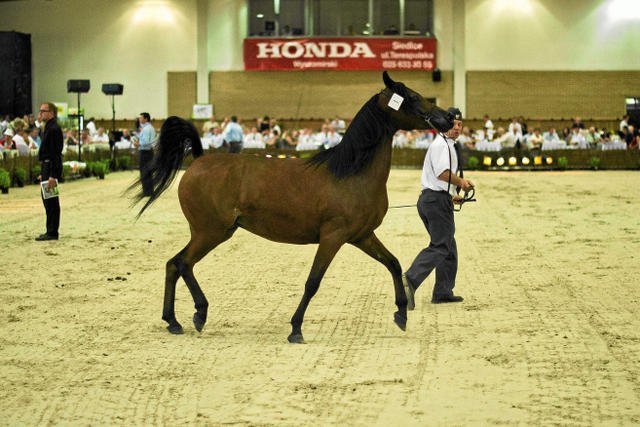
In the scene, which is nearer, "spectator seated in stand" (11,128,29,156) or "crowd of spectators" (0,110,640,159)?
"spectator seated in stand" (11,128,29,156)

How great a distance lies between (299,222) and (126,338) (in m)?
1.59

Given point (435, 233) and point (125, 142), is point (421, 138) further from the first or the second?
point (435, 233)

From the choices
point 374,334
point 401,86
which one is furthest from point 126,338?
point 401,86

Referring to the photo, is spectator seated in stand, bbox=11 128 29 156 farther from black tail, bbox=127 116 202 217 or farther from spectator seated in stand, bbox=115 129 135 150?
black tail, bbox=127 116 202 217

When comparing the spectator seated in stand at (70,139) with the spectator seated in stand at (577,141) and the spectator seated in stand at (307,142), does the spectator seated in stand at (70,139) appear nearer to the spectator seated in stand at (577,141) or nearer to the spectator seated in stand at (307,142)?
the spectator seated in stand at (307,142)

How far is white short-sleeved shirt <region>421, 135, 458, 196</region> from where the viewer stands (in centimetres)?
977

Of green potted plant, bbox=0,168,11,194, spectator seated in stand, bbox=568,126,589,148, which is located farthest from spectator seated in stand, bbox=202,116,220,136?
green potted plant, bbox=0,168,11,194

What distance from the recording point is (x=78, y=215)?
64.2 feet

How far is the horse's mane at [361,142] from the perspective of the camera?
853 centimetres

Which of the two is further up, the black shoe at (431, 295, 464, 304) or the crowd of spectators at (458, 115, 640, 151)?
the crowd of spectators at (458, 115, 640, 151)

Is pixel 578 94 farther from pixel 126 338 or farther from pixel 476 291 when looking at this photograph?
pixel 126 338

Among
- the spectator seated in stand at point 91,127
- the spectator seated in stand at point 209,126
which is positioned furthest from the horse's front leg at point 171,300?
the spectator seated in stand at point 209,126

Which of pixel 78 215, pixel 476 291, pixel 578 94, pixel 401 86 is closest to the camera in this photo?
pixel 401 86

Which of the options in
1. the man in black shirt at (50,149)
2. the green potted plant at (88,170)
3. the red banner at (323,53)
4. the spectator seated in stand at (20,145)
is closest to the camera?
the man in black shirt at (50,149)
